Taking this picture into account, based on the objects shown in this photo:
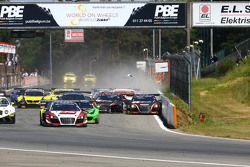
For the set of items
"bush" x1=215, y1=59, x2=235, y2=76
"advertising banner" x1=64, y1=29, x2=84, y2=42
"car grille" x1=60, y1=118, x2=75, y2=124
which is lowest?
"car grille" x1=60, y1=118, x2=75, y2=124

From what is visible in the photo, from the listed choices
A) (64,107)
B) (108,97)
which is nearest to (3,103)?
(64,107)

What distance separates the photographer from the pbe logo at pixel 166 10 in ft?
194

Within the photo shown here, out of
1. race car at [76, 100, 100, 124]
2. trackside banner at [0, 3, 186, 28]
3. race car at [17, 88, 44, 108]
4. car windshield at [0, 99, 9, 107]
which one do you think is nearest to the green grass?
race car at [76, 100, 100, 124]

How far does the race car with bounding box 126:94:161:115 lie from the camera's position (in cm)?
4394

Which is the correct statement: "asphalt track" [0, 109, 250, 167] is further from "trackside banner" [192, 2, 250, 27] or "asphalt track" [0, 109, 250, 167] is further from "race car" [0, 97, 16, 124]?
"trackside banner" [192, 2, 250, 27]

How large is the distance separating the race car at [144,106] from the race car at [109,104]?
1.13 metres

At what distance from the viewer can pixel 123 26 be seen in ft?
197

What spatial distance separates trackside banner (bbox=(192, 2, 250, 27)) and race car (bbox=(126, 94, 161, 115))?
52.8 feet

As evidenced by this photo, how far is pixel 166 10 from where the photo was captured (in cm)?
5944

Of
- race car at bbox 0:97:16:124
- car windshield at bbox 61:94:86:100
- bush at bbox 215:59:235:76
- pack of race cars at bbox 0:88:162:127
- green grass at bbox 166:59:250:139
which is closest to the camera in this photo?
green grass at bbox 166:59:250:139

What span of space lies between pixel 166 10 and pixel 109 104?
51.6 feet

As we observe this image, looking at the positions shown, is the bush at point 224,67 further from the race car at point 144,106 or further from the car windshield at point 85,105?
the car windshield at point 85,105

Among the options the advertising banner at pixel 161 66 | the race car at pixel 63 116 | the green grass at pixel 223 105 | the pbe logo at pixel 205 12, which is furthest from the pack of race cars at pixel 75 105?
the pbe logo at pixel 205 12

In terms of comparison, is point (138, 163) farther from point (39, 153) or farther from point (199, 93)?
point (199, 93)
